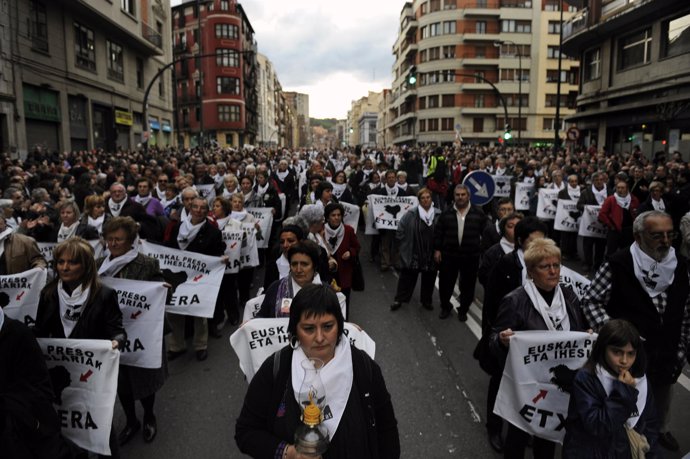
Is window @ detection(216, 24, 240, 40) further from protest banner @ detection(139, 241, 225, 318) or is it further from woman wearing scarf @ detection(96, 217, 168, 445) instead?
Result: woman wearing scarf @ detection(96, 217, 168, 445)

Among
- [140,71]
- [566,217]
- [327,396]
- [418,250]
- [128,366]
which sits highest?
[140,71]

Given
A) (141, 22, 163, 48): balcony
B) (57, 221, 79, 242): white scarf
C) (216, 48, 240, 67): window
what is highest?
(216, 48, 240, 67): window

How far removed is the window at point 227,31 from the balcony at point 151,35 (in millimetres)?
34035

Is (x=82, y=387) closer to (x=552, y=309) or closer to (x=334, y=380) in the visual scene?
(x=334, y=380)

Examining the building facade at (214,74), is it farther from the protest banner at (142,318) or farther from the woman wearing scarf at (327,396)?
the woman wearing scarf at (327,396)

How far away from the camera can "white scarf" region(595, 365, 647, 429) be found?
2855 millimetres

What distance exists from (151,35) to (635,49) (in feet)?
100

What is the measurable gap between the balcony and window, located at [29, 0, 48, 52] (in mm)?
11513

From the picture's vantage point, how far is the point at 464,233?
7.20 m

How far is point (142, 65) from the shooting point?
119ft

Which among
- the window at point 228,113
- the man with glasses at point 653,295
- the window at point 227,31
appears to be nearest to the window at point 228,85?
the window at point 228,113

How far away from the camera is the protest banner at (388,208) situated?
10.1m

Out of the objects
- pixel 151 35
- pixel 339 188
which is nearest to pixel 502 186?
pixel 339 188

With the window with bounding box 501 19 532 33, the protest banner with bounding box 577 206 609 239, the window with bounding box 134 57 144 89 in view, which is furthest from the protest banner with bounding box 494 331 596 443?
the window with bounding box 501 19 532 33
